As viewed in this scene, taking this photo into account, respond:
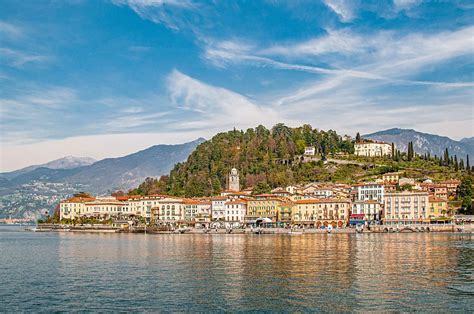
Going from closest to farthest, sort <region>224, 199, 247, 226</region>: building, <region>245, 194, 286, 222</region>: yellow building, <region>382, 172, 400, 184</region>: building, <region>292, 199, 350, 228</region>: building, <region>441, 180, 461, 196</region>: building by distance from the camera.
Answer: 1. <region>292, 199, 350, 228</region>: building
2. <region>441, 180, 461, 196</region>: building
3. <region>245, 194, 286, 222</region>: yellow building
4. <region>224, 199, 247, 226</region>: building
5. <region>382, 172, 400, 184</region>: building

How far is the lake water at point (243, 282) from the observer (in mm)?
26125

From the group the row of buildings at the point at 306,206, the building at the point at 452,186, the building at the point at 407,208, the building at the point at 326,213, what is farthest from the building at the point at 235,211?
the building at the point at 452,186

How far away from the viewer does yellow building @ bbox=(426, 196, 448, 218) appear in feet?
328

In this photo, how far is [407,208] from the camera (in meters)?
101

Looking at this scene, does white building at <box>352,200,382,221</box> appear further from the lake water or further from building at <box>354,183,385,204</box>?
the lake water

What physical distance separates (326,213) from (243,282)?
248 feet

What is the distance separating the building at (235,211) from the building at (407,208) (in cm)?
2809

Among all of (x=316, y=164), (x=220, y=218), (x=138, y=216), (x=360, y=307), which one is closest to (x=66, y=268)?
(x=360, y=307)

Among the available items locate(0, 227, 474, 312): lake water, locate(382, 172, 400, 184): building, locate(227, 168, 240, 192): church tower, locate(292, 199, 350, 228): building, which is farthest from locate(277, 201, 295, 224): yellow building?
locate(0, 227, 474, 312): lake water

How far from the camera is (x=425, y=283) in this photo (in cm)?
3122

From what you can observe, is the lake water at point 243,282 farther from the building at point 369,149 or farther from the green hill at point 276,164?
the building at point 369,149

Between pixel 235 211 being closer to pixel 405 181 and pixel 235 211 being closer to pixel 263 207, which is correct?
pixel 263 207

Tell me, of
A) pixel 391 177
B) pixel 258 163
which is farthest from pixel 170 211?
pixel 391 177

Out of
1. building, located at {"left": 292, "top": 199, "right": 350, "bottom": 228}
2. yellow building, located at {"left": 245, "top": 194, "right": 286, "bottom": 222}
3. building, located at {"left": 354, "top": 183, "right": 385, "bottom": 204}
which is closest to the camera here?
building, located at {"left": 292, "top": 199, "right": 350, "bottom": 228}
